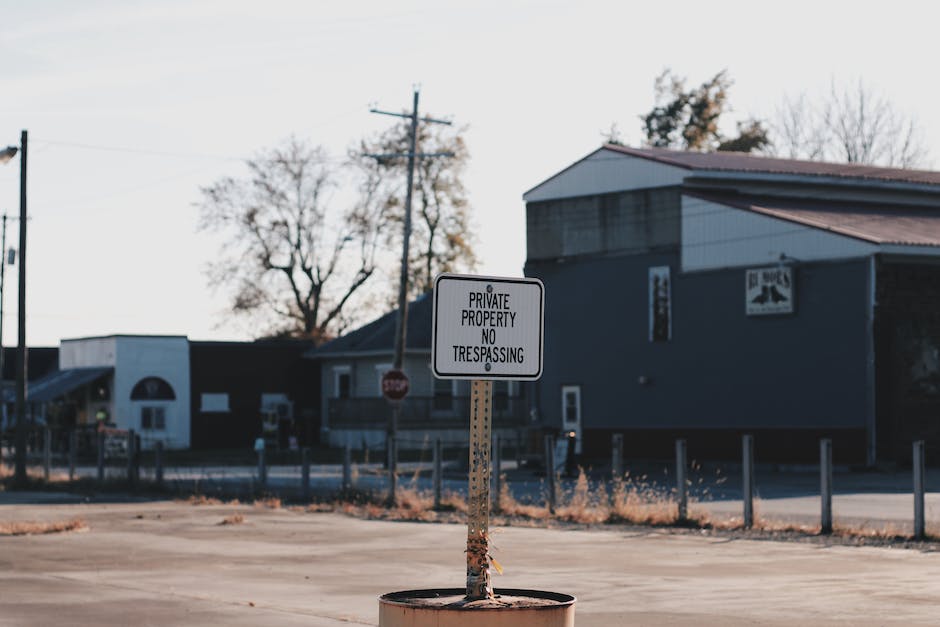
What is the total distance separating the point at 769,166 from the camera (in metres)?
48.5

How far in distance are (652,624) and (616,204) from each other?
116 ft

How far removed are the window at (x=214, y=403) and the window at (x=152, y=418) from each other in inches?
67.2

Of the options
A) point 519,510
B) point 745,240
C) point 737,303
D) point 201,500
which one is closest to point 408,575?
point 519,510

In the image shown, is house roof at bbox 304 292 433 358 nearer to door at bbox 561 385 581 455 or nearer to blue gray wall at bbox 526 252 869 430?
blue gray wall at bbox 526 252 869 430

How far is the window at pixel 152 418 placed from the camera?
213 feet

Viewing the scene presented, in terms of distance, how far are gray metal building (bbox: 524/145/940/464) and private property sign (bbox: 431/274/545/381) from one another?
31351mm

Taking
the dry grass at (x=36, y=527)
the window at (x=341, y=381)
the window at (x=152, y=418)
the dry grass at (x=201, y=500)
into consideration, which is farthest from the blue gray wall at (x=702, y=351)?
the dry grass at (x=36, y=527)

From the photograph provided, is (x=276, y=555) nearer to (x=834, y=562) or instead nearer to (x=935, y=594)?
(x=834, y=562)

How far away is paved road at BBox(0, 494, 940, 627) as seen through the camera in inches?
499

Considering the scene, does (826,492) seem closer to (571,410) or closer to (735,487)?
(735,487)

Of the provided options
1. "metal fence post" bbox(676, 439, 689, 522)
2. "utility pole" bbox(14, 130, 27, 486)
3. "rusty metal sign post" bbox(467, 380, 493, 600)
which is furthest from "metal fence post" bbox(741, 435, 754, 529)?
"utility pole" bbox(14, 130, 27, 486)

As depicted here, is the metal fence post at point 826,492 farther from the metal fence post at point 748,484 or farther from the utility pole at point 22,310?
the utility pole at point 22,310

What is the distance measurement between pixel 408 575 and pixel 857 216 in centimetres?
3089

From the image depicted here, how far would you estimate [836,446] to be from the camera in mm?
39469
